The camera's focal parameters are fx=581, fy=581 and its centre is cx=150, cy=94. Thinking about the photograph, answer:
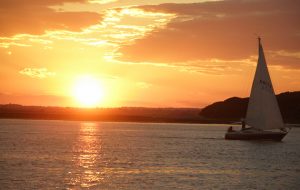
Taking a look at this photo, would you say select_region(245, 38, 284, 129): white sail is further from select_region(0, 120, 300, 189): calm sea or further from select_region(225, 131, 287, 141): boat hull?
select_region(0, 120, 300, 189): calm sea

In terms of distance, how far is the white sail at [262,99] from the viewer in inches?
4008

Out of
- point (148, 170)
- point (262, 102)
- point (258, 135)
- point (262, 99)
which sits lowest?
point (148, 170)

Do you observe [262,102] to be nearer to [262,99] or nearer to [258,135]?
[262,99]

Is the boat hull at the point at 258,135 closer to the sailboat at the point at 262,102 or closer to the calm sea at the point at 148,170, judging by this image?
the sailboat at the point at 262,102

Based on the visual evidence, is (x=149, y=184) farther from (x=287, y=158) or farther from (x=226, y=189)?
(x=287, y=158)

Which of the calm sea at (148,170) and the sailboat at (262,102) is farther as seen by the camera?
the sailboat at (262,102)

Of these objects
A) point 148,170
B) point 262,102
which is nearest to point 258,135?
point 262,102

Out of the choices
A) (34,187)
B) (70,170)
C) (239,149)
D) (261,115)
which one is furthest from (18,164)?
(261,115)

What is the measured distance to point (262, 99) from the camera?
102m

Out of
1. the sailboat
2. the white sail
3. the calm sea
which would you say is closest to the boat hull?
the sailboat

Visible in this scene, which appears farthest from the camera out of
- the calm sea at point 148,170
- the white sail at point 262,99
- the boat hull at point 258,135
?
the boat hull at point 258,135

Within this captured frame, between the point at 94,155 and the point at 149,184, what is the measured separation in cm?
3105

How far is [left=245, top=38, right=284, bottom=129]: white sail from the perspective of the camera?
102 m

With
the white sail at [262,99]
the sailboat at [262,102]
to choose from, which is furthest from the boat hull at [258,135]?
the white sail at [262,99]
